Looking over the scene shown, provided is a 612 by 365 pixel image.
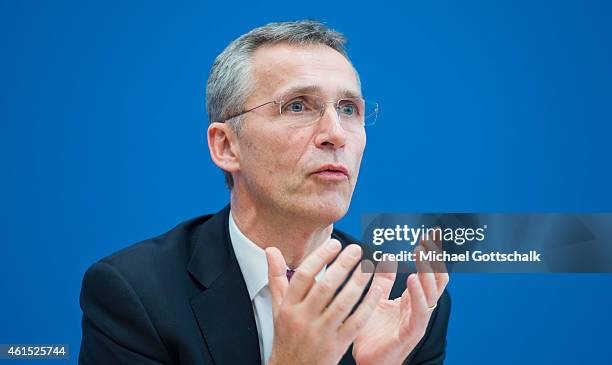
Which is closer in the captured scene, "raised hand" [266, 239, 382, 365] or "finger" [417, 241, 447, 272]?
"raised hand" [266, 239, 382, 365]

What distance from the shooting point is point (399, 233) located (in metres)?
2.10

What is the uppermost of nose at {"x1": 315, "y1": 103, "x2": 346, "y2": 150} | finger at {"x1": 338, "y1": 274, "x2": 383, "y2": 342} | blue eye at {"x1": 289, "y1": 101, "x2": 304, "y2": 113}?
blue eye at {"x1": 289, "y1": 101, "x2": 304, "y2": 113}

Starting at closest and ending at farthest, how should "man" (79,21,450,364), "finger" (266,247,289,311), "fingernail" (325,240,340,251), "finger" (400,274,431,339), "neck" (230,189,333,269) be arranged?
"fingernail" (325,240,340,251)
"finger" (266,247,289,311)
"finger" (400,274,431,339)
"man" (79,21,450,364)
"neck" (230,189,333,269)

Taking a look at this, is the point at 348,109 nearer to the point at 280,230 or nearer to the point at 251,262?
the point at 280,230

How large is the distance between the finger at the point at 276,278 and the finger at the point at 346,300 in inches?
5.7

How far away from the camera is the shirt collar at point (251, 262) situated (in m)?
2.32

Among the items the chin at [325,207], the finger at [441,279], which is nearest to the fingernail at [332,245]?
the finger at [441,279]

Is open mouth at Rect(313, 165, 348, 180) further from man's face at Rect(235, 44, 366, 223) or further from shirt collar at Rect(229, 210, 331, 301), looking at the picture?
shirt collar at Rect(229, 210, 331, 301)

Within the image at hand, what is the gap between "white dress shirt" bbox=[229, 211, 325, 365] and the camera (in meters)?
2.26

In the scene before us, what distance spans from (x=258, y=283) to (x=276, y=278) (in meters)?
0.57

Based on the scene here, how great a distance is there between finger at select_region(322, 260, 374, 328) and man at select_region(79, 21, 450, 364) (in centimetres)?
13

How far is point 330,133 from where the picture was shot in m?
2.19

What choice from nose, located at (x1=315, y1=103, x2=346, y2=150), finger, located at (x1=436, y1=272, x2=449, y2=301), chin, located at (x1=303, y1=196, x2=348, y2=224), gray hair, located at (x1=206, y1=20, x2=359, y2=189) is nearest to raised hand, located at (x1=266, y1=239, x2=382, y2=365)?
finger, located at (x1=436, y1=272, x2=449, y2=301)

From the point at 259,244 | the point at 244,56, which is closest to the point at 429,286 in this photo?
the point at 259,244
